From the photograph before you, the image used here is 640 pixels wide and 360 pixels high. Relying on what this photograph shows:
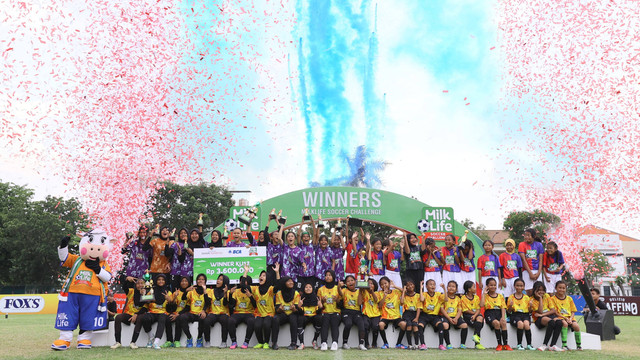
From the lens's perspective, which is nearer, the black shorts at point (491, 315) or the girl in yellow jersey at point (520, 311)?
the girl in yellow jersey at point (520, 311)

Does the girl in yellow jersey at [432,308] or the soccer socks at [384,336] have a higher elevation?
the girl in yellow jersey at [432,308]

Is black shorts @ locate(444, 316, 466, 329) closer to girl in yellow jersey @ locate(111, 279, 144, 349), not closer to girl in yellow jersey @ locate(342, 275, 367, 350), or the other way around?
girl in yellow jersey @ locate(342, 275, 367, 350)

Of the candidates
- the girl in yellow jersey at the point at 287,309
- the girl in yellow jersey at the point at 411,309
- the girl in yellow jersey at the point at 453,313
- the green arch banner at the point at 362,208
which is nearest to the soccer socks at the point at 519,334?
the girl in yellow jersey at the point at 453,313

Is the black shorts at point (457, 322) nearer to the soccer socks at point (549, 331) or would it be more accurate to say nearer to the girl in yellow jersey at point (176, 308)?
the soccer socks at point (549, 331)

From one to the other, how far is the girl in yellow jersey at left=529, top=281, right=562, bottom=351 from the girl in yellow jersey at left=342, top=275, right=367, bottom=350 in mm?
3673

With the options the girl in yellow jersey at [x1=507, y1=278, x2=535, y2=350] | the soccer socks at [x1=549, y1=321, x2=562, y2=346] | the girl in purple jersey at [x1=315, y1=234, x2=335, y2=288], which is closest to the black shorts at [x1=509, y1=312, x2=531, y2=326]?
the girl in yellow jersey at [x1=507, y1=278, x2=535, y2=350]

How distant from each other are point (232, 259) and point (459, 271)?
5.26m

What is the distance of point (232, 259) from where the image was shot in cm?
1045

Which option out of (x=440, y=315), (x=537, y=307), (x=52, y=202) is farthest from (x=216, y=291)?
(x=52, y=202)

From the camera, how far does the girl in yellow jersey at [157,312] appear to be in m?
9.73

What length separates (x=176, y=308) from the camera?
10242mm

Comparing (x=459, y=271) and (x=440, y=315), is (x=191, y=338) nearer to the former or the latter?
(x=440, y=315)

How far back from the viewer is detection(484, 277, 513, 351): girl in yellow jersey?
10.1m

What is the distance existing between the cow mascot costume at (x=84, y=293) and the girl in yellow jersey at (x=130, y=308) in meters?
0.32
